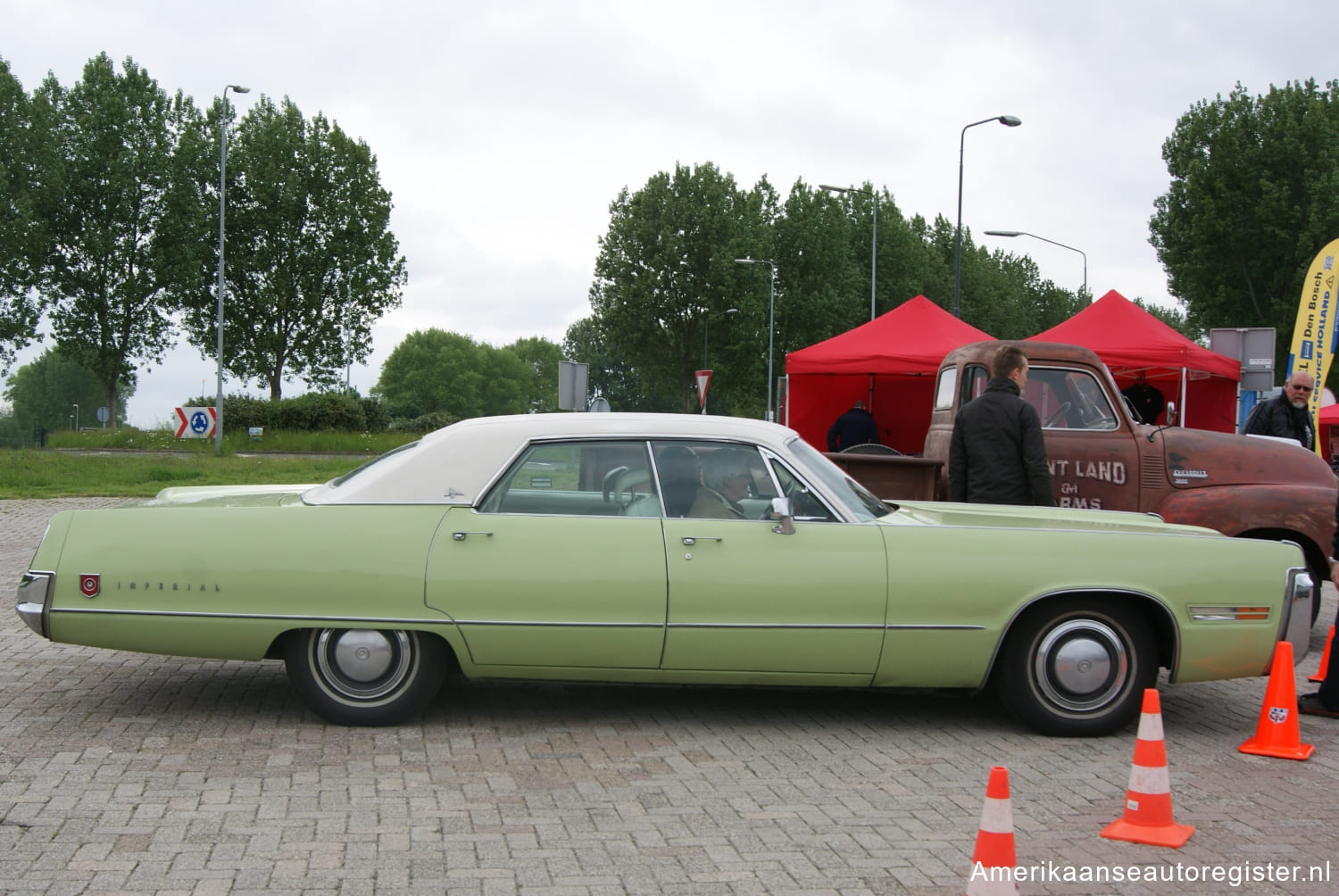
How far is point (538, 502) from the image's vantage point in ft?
17.7

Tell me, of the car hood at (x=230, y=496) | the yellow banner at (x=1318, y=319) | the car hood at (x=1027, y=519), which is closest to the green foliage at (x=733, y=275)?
the yellow banner at (x=1318, y=319)

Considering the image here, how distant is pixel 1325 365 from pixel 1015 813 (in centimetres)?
1598

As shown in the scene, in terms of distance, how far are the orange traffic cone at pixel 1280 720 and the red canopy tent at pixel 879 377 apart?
10.9m

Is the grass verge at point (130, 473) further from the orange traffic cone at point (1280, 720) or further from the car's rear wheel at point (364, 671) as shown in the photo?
the orange traffic cone at point (1280, 720)

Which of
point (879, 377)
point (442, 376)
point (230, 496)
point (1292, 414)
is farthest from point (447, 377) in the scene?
point (230, 496)

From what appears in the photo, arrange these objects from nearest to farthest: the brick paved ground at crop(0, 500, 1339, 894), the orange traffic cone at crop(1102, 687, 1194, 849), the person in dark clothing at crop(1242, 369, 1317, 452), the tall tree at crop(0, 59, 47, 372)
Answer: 1. the brick paved ground at crop(0, 500, 1339, 894)
2. the orange traffic cone at crop(1102, 687, 1194, 849)
3. the person in dark clothing at crop(1242, 369, 1317, 452)
4. the tall tree at crop(0, 59, 47, 372)

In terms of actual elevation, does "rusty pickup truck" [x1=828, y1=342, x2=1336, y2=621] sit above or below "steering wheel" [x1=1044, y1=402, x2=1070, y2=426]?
below

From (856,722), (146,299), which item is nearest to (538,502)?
(856,722)

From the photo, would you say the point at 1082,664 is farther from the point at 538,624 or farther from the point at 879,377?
the point at 879,377

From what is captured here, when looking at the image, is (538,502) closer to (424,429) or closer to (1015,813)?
(1015,813)

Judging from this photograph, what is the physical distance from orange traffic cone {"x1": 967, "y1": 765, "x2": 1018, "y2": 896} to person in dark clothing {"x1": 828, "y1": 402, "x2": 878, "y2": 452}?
37.7 feet

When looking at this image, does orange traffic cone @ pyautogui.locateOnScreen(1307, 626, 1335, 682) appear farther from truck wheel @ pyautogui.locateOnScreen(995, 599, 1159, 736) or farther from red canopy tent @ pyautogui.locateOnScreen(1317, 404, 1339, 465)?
red canopy tent @ pyautogui.locateOnScreen(1317, 404, 1339, 465)

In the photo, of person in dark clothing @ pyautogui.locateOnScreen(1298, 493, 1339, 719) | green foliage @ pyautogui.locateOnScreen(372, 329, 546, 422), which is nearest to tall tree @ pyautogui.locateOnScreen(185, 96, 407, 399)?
person in dark clothing @ pyautogui.locateOnScreen(1298, 493, 1339, 719)

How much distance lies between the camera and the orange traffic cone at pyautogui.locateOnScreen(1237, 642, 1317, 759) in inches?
206
